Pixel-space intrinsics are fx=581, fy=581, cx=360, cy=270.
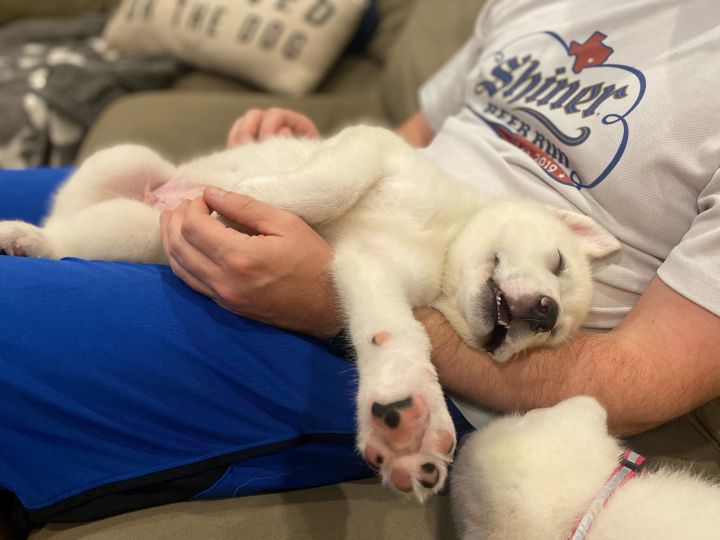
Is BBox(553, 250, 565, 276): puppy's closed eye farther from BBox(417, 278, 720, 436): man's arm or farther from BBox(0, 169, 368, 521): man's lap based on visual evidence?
BBox(0, 169, 368, 521): man's lap

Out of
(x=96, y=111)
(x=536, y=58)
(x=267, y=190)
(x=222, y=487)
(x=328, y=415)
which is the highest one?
(x=536, y=58)

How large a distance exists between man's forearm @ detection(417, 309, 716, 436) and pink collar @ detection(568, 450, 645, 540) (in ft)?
0.55

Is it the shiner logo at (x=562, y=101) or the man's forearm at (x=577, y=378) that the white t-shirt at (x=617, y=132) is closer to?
the shiner logo at (x=562, y=101)

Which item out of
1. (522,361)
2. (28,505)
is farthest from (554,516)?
(28,505)

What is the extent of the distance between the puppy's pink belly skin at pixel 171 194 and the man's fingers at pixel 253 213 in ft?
1.26

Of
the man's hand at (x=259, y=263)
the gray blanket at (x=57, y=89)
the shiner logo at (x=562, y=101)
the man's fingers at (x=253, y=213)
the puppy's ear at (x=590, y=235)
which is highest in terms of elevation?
the shiner logo at (x=562, y=101)

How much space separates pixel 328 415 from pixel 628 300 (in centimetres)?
74

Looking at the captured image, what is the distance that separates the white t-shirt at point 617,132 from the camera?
47.3 inches

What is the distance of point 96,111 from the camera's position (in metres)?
2.75

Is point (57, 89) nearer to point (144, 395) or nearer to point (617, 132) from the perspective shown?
point (144, 395)

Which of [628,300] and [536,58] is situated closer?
[628,300]

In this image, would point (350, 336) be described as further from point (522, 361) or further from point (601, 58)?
point (601, 58)

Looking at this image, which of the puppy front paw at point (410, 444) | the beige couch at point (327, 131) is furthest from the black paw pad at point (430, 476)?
the beige couch at point (327, 131)

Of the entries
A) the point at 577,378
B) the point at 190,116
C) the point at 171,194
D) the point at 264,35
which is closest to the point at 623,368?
the point at 577,378
